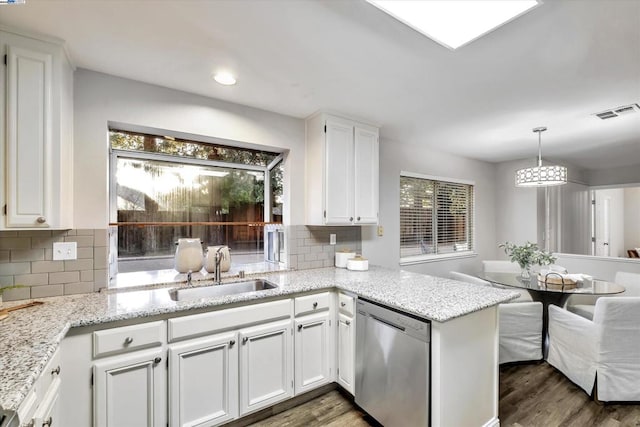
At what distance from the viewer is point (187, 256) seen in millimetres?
2434

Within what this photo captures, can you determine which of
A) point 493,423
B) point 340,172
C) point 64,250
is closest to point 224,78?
point 340,172

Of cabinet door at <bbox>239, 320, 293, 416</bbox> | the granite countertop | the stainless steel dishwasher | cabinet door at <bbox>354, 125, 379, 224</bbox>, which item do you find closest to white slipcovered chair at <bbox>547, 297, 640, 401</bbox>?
the granite countertop

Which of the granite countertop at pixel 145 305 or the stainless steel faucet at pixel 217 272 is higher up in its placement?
the stainless steel faucet at pixel 217 272

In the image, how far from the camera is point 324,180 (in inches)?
106

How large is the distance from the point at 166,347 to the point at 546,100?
3380mm

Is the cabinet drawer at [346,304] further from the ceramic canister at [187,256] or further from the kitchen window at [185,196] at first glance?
the ceramic canister at [187,256]

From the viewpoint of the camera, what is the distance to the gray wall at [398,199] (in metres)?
3.53

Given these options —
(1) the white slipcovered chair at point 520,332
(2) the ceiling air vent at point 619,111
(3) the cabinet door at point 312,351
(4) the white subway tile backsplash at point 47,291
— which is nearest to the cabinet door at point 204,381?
(3) the cabinet door at point 312,351

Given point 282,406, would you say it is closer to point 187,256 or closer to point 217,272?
point 217,272

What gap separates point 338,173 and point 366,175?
349mm

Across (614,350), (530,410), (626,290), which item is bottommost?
(530,410)

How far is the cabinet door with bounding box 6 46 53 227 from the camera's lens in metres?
1.53

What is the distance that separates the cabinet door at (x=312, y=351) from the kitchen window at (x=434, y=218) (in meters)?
1.83

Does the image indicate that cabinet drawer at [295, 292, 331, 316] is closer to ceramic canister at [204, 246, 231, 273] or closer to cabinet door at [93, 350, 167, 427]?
ceramic canister at [204, 246, 231, 273]
